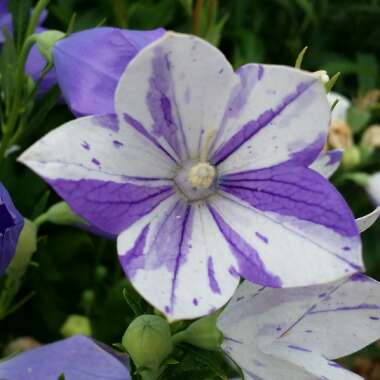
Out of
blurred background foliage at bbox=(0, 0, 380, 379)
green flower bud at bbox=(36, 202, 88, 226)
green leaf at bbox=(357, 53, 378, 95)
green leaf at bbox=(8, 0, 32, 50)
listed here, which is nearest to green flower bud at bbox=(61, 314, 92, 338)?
blurred background foliage at bbox=(0, 0, 380, 379)

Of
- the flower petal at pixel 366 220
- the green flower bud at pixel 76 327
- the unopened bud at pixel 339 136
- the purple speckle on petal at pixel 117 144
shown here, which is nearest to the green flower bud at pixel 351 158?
the unopened bud at pixel 339 136

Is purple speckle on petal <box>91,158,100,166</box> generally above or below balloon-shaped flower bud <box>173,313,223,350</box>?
above

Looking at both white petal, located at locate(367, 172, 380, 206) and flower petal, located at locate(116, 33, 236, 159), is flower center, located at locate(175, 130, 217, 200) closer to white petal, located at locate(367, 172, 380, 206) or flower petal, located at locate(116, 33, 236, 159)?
flower petal, located at locate(116, 33, 236, 159)

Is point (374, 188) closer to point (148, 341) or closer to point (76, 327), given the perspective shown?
point (76, 327)

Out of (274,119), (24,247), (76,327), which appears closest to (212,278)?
(274,119)

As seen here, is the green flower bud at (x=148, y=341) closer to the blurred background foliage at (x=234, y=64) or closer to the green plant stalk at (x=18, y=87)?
the blurred background foliage at (x=234, y=64)

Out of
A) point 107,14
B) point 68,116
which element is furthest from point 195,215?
point 107,14
